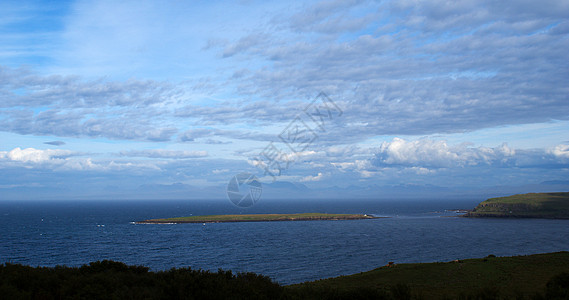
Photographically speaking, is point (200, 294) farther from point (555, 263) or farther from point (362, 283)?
point (555, 263)

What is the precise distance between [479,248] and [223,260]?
57.4m

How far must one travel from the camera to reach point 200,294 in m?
23.9

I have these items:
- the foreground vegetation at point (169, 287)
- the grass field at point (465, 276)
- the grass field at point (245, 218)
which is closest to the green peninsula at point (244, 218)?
the grass field at point (245, 218)

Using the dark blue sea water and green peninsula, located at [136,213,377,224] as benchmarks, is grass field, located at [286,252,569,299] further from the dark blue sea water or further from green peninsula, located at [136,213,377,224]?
green peninsula, located at [136,213,377,224]

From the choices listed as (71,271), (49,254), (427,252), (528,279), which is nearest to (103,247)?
(49,254)

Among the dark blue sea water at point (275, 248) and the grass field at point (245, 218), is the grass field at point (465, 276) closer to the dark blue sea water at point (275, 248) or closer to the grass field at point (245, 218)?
the dark blue sea water at point (275, 248)

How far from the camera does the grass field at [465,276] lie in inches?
1543

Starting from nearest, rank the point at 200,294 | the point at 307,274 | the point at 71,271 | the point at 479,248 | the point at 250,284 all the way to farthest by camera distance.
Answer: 1. the point at 200,294
2. the point at 250,284
3. the point at 71,271
4. the point at 307,274
5. the point at 479,248

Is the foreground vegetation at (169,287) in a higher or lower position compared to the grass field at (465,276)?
higher

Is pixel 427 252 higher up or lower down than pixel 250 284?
lower down

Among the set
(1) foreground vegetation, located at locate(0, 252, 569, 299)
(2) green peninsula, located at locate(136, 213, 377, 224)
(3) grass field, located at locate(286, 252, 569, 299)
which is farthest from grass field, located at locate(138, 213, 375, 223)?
(1) foreground vegetation, located at locate(0, 252, 569, 299)

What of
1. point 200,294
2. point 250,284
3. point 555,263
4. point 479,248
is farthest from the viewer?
point 479,248

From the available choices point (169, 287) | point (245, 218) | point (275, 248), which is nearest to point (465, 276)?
point (169, 287)

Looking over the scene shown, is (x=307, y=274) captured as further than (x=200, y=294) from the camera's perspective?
Yes
